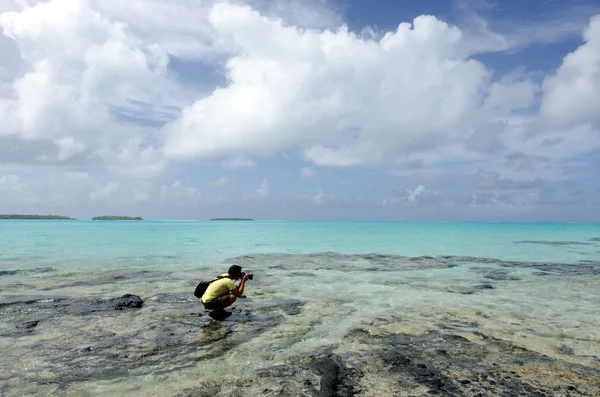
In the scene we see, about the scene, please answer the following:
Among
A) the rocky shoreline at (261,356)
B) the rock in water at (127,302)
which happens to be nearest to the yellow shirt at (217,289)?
the rocky shoreline at (261,356)

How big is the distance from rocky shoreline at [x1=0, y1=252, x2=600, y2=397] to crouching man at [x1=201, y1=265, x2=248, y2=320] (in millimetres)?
510

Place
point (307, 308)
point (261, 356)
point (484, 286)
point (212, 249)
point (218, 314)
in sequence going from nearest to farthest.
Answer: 1. point (261, 356)
2. point (218, 314)
3. point (307, 308)
4. point (484, 286)
5. point (212, 249)

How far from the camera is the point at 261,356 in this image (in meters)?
9.22

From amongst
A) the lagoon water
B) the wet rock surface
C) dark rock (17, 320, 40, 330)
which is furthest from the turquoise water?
the wet rock surface

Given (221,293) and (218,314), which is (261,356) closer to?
(221,293)

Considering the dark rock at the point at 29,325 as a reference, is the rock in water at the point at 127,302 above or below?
above

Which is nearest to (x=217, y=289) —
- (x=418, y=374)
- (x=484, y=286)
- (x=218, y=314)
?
(x=218, y=314)

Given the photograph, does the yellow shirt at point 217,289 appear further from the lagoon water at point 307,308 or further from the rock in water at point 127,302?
the rock in water at point 127,302

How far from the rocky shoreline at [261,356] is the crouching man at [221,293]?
0.51m

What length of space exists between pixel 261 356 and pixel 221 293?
3.62 metres

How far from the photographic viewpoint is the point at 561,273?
85.5 ft

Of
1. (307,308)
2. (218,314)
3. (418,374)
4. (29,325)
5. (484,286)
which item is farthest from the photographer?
(484,286)

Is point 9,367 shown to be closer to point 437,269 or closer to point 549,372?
point 549,372

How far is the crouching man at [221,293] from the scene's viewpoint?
40.5 ft
